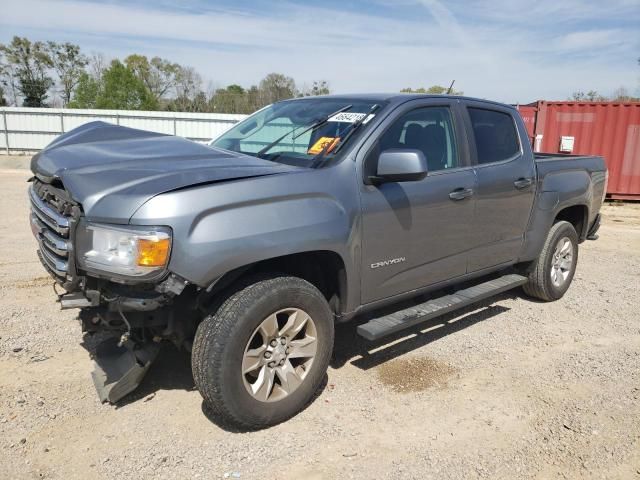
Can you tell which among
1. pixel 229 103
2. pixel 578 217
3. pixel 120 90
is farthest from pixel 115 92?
pixel 578 217

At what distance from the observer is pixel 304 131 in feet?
12.4

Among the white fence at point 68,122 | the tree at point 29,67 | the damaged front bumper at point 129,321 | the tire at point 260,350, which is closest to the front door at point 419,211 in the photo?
the tire at point 260,350

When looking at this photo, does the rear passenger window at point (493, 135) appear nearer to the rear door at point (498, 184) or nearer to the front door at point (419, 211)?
the rear door at point (498, 184)

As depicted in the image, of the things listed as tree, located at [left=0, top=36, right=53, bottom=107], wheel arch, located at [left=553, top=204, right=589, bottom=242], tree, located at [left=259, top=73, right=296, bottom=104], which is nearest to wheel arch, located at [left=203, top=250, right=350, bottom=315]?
wheel arch, located at [left=553, top=204, right=589, bottom=242]

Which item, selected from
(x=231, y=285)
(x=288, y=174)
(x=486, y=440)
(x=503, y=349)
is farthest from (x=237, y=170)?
(x=503, y=349)

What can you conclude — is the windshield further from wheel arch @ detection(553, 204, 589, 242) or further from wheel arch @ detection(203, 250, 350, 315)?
wheel arch @ detection(553, 204, 589, 242)

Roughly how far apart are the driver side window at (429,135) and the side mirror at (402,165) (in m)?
0.33

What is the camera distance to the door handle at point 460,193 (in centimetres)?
399

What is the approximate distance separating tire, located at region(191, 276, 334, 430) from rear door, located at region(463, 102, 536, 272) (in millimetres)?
1734

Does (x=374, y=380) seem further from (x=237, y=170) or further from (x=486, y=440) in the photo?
(x=237, y=170)

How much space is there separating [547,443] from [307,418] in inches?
55.9

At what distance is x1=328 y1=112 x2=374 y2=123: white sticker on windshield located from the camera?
366cm

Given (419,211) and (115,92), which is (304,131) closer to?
(419,211)

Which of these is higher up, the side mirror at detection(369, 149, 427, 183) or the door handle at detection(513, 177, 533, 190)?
the side mirror at detection(369, 149, 427, 183)
